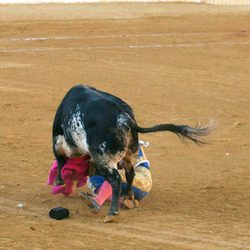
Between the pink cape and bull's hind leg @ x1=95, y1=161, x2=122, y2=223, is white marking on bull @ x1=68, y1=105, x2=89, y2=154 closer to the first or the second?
bull's hind leg @ x1=95, y1=161, x2=122, y2=223

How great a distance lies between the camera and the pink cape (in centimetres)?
891

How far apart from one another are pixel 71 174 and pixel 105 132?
0.97 metres

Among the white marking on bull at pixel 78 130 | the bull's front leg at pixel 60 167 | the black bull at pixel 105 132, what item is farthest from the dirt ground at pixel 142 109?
the white marking on bull at pixel 78 130

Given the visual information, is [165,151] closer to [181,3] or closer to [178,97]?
[178,97]

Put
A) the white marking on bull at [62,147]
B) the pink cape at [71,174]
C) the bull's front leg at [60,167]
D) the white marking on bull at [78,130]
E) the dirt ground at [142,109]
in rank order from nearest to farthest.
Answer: the dirt ground at [142,109], the white marking on bull at [78,130], the white marking on bull at [62,147], the pink cape at [71,174], the bull's front leg at [60,167]

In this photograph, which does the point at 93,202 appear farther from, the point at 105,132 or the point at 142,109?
the point at 142,109

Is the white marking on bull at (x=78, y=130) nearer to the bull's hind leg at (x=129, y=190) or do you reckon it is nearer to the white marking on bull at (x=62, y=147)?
the white marking on bull at (x=62, y=147)

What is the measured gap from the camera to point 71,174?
895cm

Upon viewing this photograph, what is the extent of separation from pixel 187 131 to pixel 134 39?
1345 centimetres

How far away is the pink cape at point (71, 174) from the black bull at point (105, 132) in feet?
0.65

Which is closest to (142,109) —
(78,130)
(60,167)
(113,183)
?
(60,167)

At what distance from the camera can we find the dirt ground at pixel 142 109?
317 inches

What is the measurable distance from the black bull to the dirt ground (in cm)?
47

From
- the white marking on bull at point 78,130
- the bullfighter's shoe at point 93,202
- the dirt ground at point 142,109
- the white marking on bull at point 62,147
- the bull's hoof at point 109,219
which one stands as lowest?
the dirt ground at point 142,109
